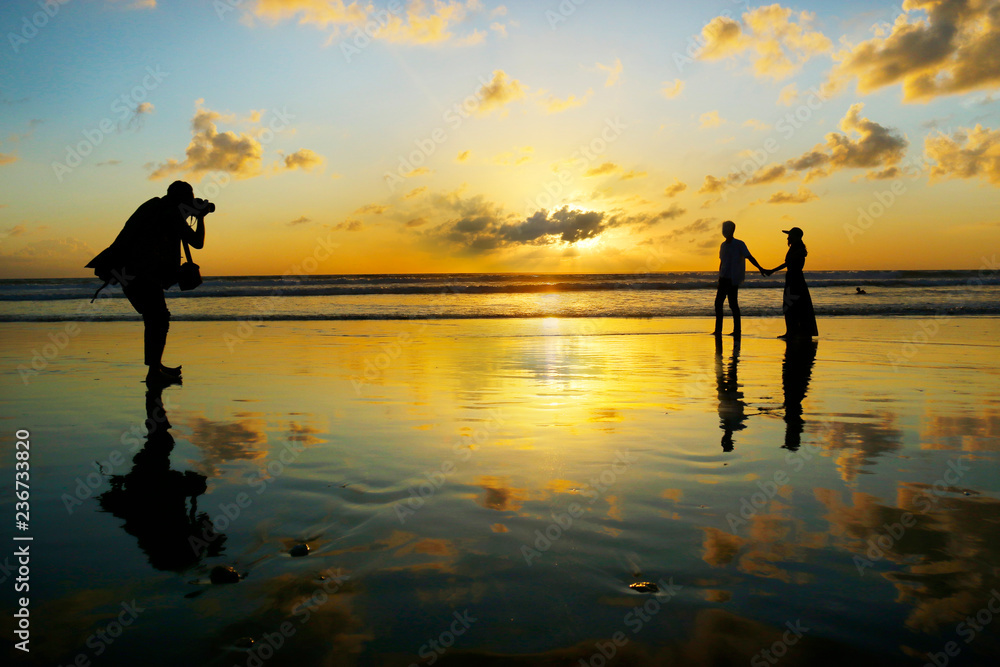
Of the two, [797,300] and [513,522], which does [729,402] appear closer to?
[513,522]

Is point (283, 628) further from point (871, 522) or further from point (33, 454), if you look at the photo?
point (33, 454)

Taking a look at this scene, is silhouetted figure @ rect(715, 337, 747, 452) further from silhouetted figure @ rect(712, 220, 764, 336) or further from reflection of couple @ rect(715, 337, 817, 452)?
silhouetted figure @ rect(712, 220, 764, 336)

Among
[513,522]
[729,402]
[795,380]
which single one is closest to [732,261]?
[795,380]

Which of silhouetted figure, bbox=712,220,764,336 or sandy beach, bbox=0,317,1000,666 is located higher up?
silhouetted figure, bbox=712,220,764,336

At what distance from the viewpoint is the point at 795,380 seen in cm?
757

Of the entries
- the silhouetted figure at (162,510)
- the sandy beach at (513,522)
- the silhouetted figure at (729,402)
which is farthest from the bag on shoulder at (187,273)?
the silhouetted figure at (729,402)

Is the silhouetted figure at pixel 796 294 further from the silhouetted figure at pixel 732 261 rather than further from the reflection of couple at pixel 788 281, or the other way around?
the silhouetted figure at pixel 732 261

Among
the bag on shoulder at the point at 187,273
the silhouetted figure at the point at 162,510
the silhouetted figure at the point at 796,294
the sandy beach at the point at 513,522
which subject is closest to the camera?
the sandy beach at the point at 513,522

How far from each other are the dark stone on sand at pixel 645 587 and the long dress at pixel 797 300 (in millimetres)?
11401

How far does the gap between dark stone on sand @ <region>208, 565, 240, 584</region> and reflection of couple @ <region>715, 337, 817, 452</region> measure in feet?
10.6

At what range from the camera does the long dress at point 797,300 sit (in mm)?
12375

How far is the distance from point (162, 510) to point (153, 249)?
4342 mm

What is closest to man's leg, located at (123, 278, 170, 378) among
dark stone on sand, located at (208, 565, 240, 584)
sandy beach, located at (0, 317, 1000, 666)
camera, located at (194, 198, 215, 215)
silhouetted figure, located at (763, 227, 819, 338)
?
sandy beach, located at (0, 317, 1000, 666)

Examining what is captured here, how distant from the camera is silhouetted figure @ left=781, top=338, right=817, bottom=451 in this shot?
495 centimetres
